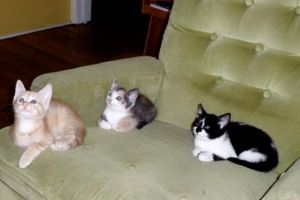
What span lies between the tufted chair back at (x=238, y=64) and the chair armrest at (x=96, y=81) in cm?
6

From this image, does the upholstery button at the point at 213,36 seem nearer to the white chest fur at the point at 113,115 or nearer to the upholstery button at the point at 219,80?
the upholstery button at the point at 219,80

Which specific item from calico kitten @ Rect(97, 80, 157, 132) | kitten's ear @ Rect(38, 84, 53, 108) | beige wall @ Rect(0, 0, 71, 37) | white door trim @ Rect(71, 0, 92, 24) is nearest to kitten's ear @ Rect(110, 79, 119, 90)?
calico kitten @ Rect(97, 80, 157, 132)

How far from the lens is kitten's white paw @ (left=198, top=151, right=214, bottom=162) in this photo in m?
1.19

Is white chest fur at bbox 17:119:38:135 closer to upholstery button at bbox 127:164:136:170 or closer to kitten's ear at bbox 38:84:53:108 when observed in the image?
kitten's ear at bbox 38:84:53:108

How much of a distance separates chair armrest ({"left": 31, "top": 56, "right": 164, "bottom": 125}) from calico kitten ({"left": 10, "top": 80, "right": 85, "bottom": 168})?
0.21ft

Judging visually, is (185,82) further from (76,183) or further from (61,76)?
(76,183)

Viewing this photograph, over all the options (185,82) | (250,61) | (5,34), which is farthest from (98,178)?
(5,34)

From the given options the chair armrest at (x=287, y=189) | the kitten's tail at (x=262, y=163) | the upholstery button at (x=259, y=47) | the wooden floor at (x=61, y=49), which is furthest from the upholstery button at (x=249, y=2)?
the wooden floor at (x=61, y=49)

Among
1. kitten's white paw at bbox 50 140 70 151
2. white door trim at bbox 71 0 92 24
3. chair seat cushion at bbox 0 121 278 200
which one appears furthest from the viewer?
white door trim at bbox 71 0 92 24

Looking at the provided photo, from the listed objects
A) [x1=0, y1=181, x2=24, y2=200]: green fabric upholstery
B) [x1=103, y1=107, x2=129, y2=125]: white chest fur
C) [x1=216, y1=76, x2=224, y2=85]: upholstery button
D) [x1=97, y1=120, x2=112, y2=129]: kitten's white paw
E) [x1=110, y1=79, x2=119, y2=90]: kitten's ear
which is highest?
[x1=216, y1=76, x2=224, y2=85]: upholstery button

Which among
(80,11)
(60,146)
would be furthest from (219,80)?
(80,11)

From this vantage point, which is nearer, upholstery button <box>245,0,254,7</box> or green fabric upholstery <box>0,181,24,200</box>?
green fabric upholstery <box>0,181,24,200</box>

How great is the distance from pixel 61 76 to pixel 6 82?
127 cm

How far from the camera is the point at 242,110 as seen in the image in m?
1.32
